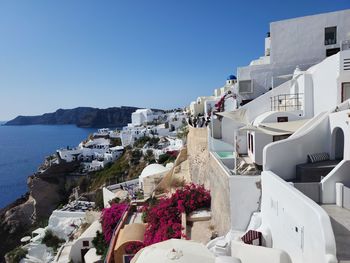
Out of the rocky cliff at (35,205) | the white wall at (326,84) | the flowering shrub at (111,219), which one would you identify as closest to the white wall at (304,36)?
the white wall at (326,84)

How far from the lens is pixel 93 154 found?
213ft

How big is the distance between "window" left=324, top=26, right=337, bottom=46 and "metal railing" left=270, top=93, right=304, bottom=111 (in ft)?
15.9

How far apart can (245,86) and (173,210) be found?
989 cm

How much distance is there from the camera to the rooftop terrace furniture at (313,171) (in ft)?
26.3

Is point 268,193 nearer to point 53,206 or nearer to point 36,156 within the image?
point 53,206

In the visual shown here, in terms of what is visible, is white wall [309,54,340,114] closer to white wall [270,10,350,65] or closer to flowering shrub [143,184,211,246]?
white wall [270,10,350,65]

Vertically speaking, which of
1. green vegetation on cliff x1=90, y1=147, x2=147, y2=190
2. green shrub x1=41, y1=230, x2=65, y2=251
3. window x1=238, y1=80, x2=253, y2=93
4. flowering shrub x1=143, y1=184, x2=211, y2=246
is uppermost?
window x1=238, y1=80, x2=253, y2=93

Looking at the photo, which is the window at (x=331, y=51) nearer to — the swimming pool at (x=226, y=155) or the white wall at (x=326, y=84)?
the white wall at (x=326, y=84)

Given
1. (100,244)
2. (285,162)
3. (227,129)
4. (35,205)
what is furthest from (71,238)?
(35,205)

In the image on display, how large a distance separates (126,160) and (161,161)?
571 inches

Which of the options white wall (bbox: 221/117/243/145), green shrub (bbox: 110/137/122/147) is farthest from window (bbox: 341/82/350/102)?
green shrub (bbox: 110/137/122/147)

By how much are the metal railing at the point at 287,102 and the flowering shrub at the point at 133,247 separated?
9926 millimetres

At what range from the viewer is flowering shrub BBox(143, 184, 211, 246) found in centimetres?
1159

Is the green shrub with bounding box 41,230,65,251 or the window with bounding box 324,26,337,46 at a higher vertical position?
the window with bounding box 324,26,337,46
